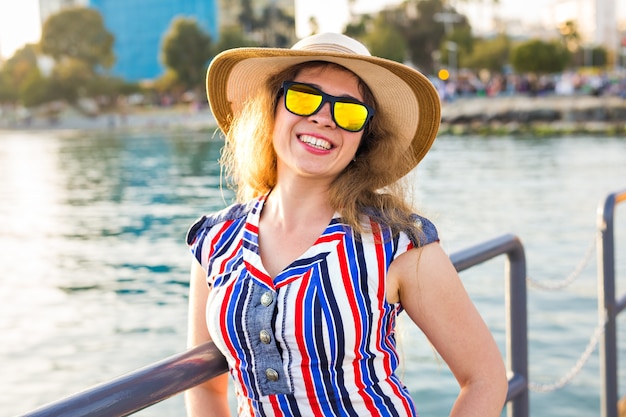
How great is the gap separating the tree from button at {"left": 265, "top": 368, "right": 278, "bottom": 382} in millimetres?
73305

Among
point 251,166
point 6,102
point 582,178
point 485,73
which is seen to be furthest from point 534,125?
point 6,102

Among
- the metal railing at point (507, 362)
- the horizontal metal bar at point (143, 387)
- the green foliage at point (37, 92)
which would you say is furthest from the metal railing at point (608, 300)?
the green foliage at point (37, 92)

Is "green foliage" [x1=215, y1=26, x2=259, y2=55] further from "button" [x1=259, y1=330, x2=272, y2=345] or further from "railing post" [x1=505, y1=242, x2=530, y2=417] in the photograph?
"button" [x1=259, y1=330, x2=272, y2=345]

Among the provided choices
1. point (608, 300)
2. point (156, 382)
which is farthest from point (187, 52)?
point (156, 382)

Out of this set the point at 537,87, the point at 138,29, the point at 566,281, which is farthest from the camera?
the point at 138,29

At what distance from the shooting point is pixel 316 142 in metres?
1.92

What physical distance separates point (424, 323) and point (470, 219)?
49.4ft

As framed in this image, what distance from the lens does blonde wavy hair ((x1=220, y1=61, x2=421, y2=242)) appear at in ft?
6.06

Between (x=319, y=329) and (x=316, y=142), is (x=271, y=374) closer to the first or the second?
(x=319, y=329)

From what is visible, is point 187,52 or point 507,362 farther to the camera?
point 187,52

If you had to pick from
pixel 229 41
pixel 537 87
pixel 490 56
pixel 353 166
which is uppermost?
pixel 229 41

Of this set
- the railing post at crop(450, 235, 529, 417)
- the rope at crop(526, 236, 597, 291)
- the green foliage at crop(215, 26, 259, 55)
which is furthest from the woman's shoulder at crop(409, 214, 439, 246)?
the green foliage at crop(215, 26, 259, 55)

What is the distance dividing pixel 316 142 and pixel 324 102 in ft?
0.29

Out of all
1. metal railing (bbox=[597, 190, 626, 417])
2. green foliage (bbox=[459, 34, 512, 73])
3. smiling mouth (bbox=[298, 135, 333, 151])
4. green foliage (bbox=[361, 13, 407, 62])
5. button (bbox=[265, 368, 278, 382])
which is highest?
green foliage (bbox=[361, 13, 407, 62])
